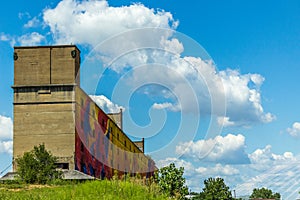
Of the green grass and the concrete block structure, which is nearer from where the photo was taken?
the green grass

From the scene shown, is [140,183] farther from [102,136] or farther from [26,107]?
[102,136]

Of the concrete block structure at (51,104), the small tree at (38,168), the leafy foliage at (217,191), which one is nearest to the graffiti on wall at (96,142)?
the concrete block structure at (51,104)

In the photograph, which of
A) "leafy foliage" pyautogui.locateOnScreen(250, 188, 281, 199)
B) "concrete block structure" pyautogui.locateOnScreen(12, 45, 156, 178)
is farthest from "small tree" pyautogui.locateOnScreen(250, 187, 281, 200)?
"concrete block structure" pyautogui.locateOnScreen(12, 45, 156, 178)

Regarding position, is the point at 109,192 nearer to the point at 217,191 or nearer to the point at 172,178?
the point at 172,178

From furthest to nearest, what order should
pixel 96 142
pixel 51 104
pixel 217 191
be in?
pixel 217 191 < pixel 96 142 < pixel 51 104

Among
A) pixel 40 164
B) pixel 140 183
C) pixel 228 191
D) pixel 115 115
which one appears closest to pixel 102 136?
pixel 40 164

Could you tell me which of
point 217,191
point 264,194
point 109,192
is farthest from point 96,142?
point 264,194

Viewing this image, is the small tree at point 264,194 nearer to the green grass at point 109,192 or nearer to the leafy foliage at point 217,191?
the leafy foliage at point 217,191

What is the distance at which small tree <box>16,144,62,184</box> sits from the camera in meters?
38.4

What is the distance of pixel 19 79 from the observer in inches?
1874

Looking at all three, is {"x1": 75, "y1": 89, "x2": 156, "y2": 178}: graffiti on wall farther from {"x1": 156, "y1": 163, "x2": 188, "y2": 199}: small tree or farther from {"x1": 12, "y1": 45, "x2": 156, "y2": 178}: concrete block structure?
{"x1": 156, "y1": 163, "x2": 188, "y2": 199}: small tree

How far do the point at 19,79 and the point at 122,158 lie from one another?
20.5 metres

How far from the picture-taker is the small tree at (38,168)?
38.4 m

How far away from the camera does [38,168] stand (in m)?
39.7
